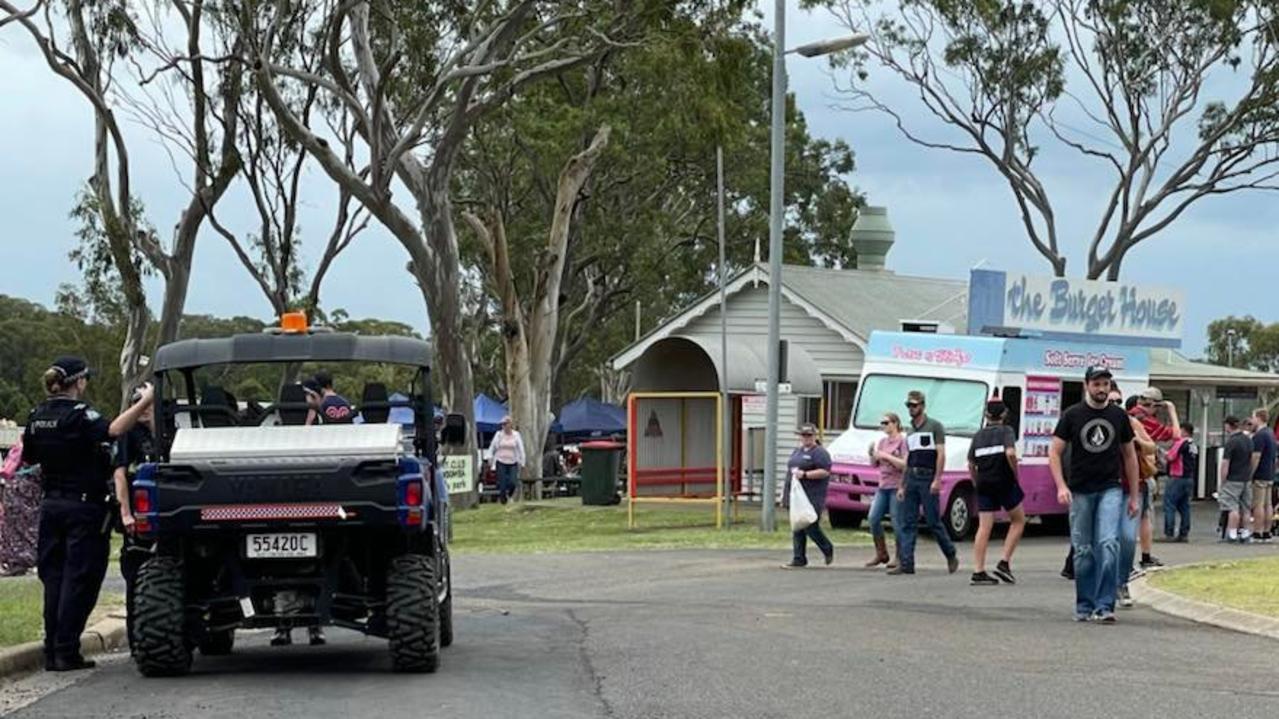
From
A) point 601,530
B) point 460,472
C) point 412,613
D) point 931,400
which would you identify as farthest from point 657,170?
point 412,613

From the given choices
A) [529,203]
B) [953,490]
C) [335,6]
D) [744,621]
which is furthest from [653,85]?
[744,621]

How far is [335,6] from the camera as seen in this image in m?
30.0

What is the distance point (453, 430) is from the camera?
1189cm

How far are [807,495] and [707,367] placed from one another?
12.8m

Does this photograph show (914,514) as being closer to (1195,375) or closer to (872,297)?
(872,297)

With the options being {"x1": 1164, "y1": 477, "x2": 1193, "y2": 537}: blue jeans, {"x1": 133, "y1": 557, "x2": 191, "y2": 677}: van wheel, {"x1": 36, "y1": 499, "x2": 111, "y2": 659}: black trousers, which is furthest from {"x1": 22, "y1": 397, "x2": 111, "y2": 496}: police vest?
{"x1": 1164, "y1": 477, "x2": 1193, "y2": 537}: blue jeans

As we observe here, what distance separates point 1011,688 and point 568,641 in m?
3.49

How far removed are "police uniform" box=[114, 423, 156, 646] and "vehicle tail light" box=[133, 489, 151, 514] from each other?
0.30 m

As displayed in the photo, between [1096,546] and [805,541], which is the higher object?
[1096,546]

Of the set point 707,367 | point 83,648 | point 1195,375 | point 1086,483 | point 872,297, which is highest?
point 872,297

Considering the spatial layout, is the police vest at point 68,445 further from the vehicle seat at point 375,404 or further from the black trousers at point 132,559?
the vehicle seat at point 375,404

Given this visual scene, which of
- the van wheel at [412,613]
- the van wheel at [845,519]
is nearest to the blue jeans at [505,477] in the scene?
the van wheel at [845,519]

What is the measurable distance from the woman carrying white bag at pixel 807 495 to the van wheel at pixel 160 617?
33.5ft

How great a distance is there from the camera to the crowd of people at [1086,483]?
13.6 m
